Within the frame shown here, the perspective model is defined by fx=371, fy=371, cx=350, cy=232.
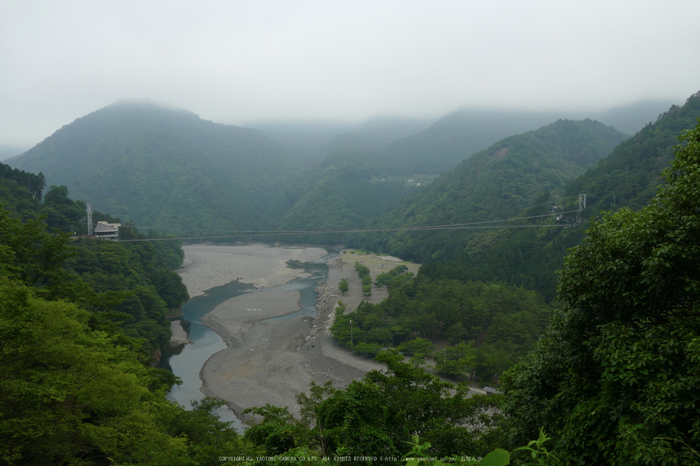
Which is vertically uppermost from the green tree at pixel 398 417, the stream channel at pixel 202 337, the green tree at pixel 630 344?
the green tree at pixel 630 344

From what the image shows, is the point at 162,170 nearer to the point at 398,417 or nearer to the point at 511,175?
the point at 511,175

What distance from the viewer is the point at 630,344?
400cm

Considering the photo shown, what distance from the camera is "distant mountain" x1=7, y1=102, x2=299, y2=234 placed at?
89188 mm

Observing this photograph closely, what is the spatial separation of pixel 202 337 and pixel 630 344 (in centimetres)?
2732

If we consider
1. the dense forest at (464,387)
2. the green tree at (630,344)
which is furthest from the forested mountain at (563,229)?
the green tree at (630,344)

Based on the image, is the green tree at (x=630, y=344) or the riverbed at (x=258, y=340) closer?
the green tree at (x=630, y=344)

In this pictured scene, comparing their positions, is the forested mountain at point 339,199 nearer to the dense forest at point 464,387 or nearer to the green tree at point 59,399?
the dense forest at point 464,387

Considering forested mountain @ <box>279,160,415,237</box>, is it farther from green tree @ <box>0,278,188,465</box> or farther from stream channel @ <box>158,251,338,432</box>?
green tree @ <box>0,278,188,465</box>

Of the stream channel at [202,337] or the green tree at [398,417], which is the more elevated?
the green tree at [398,417]

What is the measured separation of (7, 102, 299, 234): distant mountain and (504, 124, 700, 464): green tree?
8294cm

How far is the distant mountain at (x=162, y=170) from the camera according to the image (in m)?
89.2

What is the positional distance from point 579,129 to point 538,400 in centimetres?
8641

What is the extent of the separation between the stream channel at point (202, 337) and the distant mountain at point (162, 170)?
152 feet

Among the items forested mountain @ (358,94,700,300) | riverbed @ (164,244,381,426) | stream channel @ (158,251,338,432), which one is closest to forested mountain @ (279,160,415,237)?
riverbed @ (164,244,381,426)
